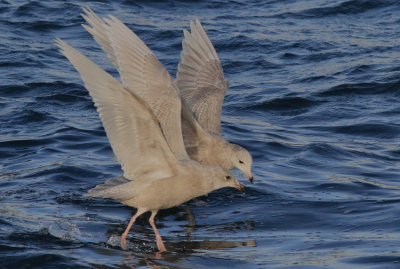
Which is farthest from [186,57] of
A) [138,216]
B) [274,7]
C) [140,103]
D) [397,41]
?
[274,7]

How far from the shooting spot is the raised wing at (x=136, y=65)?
8.43 meters

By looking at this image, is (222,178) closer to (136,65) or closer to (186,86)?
(136,65)

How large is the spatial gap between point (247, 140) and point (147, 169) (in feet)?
13.9

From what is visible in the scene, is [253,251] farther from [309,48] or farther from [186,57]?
[309,48]

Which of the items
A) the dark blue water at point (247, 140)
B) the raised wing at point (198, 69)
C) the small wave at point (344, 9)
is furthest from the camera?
the small wave at point (344, 9)

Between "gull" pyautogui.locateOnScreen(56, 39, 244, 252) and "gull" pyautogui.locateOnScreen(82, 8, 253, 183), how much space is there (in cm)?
45

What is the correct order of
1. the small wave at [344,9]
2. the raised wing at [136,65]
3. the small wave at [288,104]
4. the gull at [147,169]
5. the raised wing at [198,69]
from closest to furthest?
the gull at [147,169] → the raised wing at [136,65] → the raised wing at [198,69] → the small wave at [288,104] → the small wave at [344,9]

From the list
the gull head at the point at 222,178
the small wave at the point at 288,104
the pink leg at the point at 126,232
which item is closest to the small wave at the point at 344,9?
the small wave at the point at 288,104

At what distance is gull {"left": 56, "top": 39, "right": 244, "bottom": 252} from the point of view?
7.10m

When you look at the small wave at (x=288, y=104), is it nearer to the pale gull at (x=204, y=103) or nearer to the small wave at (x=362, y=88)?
the small wave at (x=362, y=88)

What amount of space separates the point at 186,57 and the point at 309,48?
5.84 metres

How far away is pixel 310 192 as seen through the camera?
30.8ft

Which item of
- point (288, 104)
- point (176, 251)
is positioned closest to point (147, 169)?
point (176, 251)

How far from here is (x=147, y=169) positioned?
298 inches
